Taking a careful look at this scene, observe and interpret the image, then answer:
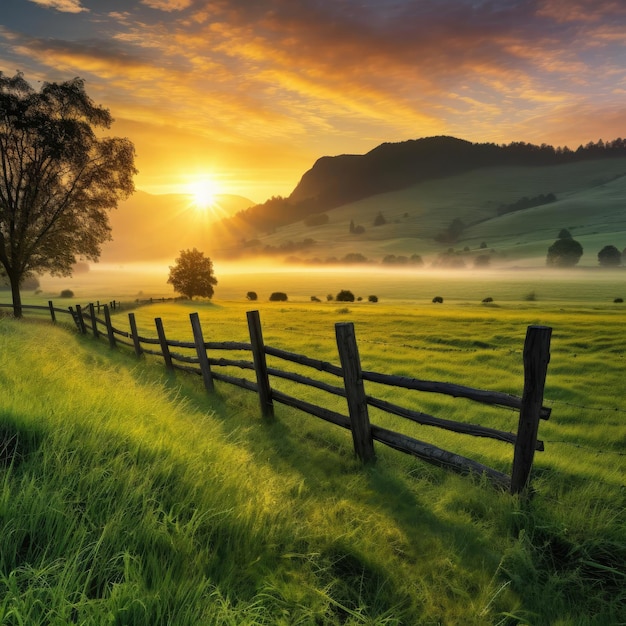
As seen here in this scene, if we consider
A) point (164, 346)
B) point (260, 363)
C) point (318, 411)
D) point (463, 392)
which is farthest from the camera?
point (164, 346)

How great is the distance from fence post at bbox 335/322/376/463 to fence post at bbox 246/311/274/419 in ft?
6.29

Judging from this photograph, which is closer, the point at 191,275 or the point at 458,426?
the point at 458,426

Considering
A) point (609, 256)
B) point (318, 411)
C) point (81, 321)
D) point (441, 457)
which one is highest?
point (81, 321)

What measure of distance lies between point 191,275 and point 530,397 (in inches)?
2464

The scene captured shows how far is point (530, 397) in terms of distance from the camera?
12.0 ft

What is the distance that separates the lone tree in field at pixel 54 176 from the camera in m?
19.4

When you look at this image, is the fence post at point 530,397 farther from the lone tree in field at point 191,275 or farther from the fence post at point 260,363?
the lone tree in field at point 191,275

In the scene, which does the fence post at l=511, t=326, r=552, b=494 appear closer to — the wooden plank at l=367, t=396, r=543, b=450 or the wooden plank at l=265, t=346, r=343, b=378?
the wooden plank at l=367, t=396, r=543, b=450

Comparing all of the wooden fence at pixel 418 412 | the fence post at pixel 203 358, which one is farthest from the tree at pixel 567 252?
the wooden fence at pixel 418 412

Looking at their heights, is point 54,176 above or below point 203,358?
above

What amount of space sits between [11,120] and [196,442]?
22.6m

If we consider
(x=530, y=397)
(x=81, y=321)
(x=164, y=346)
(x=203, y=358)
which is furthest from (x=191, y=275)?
(x=530, y=397)

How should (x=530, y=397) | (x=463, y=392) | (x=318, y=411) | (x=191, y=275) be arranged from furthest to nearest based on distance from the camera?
1. (x=191, y=275)
2. (x=318, y=411)
3. (x=463, y=392)
4. (x=530, y=397)

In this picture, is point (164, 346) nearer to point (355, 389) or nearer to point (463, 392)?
point (355, 389)
